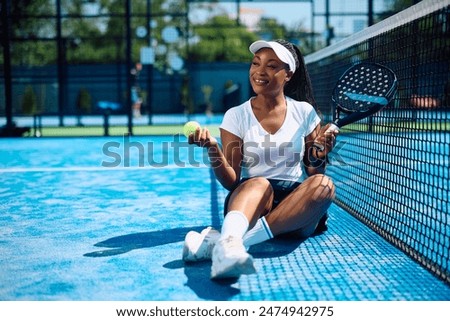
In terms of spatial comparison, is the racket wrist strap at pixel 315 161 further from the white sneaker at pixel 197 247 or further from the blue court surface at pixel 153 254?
the white sneaker at pixel 197 247

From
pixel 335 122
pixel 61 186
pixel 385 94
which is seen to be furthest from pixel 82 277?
pixel 61 186

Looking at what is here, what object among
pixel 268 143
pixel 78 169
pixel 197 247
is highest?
pixel 268 143

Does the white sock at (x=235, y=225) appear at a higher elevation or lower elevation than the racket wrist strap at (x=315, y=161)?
lower

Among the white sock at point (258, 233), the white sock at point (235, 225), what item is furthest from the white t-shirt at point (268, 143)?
the white sock at point (235, 225)

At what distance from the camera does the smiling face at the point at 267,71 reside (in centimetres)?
273

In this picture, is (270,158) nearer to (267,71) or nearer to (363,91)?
(267,71)

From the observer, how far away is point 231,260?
2.14 m

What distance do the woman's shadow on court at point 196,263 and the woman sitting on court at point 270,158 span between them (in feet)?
0.26

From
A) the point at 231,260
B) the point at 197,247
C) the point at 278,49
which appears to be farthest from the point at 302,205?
the point at 278,49

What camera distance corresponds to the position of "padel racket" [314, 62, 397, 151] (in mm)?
2729

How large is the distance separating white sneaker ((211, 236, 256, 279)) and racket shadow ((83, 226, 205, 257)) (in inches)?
29.2

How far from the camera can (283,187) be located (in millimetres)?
2846

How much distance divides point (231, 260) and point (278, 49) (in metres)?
1.08
